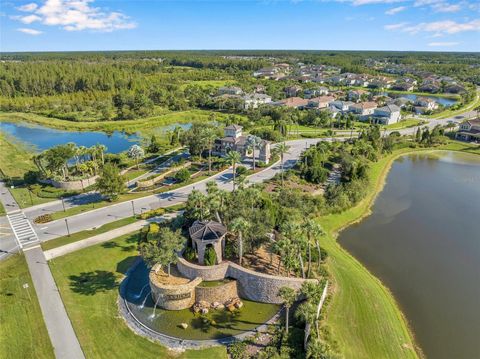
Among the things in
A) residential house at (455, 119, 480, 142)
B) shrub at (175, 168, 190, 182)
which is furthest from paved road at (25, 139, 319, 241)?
residential house at (455, 119, 480, 142)

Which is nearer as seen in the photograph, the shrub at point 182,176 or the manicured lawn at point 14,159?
the shrub at point 182,176

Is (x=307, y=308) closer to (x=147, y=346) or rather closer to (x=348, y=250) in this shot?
(x=147, y=346)

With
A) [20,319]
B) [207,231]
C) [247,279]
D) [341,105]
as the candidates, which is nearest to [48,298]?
[20,319]

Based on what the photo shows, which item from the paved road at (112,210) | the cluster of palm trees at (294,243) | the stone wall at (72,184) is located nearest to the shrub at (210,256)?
the cluster of palm trees at (294,243)

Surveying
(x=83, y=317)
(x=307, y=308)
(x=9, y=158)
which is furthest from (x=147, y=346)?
(x=9, y=158)

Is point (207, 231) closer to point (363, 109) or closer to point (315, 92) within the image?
point (363, 109)

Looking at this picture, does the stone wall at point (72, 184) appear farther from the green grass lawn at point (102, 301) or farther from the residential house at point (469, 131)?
the residential house at point (469, 131)
